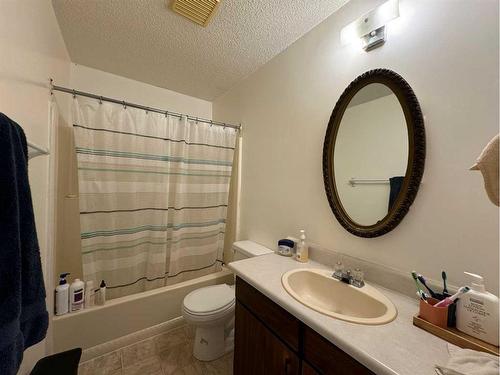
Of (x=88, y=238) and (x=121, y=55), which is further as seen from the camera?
(x=121, y=55)

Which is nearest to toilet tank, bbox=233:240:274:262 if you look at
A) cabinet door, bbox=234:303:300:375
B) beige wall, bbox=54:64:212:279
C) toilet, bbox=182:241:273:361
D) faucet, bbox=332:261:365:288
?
toilet, bbox=182:241:273:361

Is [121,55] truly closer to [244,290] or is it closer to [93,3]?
[93,3]

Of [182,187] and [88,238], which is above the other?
[182,187]

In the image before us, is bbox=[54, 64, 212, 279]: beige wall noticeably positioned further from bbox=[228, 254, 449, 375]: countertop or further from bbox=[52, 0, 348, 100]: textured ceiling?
bbox=[228, 254, 449, 375]: countertop

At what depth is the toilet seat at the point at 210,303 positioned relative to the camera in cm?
136

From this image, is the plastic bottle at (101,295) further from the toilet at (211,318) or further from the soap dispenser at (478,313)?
the soap dispenser at (478,313)

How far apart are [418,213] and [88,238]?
2.04 metres

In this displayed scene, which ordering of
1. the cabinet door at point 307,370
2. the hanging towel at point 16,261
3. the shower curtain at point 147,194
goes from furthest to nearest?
the shower curtain at point 147,194 < the cabinet door at point 307,370 < the hanging towel at point 16,261

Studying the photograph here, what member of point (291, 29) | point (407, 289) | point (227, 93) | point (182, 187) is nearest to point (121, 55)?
point (227, 93)

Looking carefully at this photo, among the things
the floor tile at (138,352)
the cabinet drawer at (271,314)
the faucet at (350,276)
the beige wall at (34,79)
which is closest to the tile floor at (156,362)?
the floor tile at (138,352)

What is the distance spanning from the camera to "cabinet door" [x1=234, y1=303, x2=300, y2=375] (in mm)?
848

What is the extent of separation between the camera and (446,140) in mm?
821

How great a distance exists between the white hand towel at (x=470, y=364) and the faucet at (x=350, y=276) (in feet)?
1.37

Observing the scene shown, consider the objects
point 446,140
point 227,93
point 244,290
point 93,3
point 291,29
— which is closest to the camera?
point 446,140
